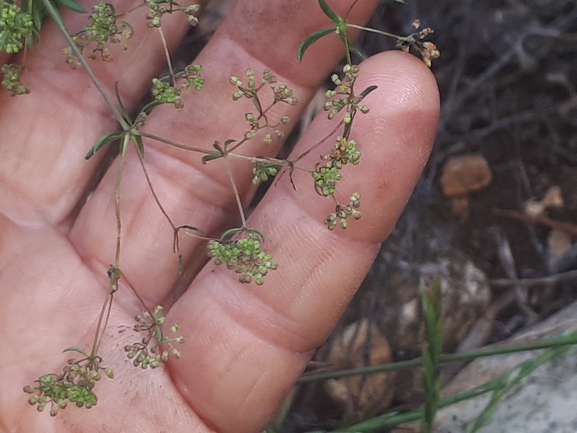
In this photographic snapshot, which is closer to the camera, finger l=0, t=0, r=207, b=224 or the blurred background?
finger l=0, t=0, r=207, b=224

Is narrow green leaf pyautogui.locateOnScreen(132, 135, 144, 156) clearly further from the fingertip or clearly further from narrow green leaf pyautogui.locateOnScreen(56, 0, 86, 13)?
the fingertip

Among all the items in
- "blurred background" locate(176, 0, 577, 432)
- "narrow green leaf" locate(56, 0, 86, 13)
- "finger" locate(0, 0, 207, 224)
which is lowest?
"blurred background" locate(176, 0, 577, 432)

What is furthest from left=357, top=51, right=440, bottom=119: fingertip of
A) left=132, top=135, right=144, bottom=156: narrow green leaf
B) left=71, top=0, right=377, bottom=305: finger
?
left=132, top=135, right=144, bottom=156: narrow green leaf

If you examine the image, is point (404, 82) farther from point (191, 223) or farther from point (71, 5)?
point (71, 5)

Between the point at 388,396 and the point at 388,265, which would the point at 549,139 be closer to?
the point at 388,265

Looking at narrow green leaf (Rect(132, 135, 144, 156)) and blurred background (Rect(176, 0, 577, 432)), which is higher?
narrow green leaf (Rect(132, 135, 144, 156))

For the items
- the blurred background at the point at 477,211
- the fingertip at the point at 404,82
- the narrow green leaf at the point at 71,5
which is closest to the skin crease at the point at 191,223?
the fingertip at the point at 404,82

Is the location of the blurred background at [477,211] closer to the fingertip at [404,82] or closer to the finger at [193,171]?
the finger at [193,171]

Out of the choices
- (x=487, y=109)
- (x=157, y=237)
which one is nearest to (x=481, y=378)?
(x=487, y=109)
